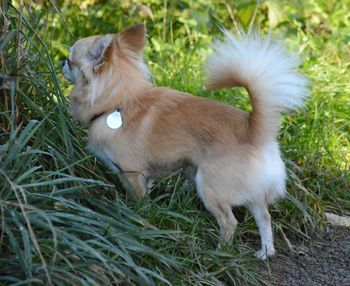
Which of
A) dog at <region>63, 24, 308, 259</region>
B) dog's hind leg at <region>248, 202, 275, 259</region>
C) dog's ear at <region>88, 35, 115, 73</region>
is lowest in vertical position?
dog's hind leg at <region>248, 202, 275, 259</region>

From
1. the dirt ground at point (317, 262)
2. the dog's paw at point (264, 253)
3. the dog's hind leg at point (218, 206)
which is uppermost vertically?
the dog's hind leg at point (218, 206)

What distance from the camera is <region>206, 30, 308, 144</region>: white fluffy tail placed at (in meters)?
3.88

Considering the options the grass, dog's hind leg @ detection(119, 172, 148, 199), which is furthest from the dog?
the grass

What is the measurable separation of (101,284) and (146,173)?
1.24 meters

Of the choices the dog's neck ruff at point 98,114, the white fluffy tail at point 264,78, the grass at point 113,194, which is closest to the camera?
the grass at point 113,194

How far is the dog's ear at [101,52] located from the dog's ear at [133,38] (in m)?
0.08

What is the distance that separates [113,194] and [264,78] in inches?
42.3

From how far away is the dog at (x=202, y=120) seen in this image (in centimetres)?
390

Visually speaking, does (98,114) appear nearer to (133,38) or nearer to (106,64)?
(106,64)

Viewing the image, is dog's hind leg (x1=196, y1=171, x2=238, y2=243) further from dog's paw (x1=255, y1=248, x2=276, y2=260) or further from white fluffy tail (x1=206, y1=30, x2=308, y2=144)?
white fluffy tail (x1=206, y1=30, x2=308, y2=144)

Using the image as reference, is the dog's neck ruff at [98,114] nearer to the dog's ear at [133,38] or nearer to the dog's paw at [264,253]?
the dog's ear at [133,38]

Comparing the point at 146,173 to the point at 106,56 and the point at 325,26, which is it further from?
the point at 325,26

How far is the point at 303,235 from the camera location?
14.7 ft

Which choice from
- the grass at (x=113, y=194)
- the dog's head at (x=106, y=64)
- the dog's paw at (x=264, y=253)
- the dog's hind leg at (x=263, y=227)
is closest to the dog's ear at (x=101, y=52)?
the dog's head at (x=106, y=64)
